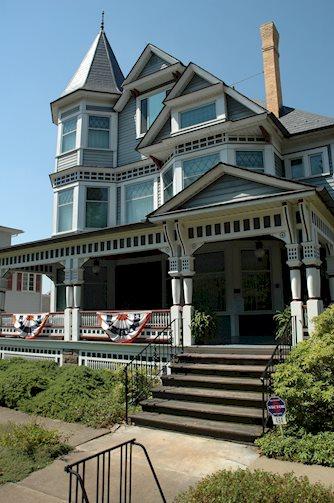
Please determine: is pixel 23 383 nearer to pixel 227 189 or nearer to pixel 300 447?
pixel 300 447

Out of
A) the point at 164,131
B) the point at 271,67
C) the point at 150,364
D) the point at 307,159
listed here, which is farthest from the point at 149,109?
the point at 150,364

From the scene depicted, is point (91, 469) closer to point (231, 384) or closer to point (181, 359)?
point (231, 384)

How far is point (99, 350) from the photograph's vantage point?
1257cm

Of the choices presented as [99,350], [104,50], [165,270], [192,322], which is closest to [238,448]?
[192,322]

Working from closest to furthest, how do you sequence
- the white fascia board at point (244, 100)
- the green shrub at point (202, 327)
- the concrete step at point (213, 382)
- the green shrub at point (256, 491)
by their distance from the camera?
1. the green shrub at point (256, 491)
2. the concrete step at point (213, 382)
3. the green shrub at point (202, 327)
4. the white fascia board at point (244, 100)

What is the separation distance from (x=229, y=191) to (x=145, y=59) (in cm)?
984

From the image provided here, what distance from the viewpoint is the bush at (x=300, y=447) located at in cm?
571

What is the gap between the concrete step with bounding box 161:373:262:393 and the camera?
809 cm

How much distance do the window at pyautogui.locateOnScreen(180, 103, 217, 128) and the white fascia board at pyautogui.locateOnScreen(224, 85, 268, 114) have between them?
716mm

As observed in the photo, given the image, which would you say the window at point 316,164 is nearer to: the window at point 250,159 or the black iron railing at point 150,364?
the window at point 250,159

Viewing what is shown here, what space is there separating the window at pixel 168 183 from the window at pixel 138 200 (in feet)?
4.26

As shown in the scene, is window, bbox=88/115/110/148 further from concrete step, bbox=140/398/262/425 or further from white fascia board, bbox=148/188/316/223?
concrete step, bbox=140/398/262/425

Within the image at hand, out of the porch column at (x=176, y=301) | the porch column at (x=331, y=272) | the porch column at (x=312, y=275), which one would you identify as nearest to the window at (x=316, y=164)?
the porch column at (x=331, y=272)

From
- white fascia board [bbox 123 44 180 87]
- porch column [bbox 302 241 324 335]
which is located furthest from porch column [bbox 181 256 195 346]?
white fascia board [bbox 123 44 180 87]
